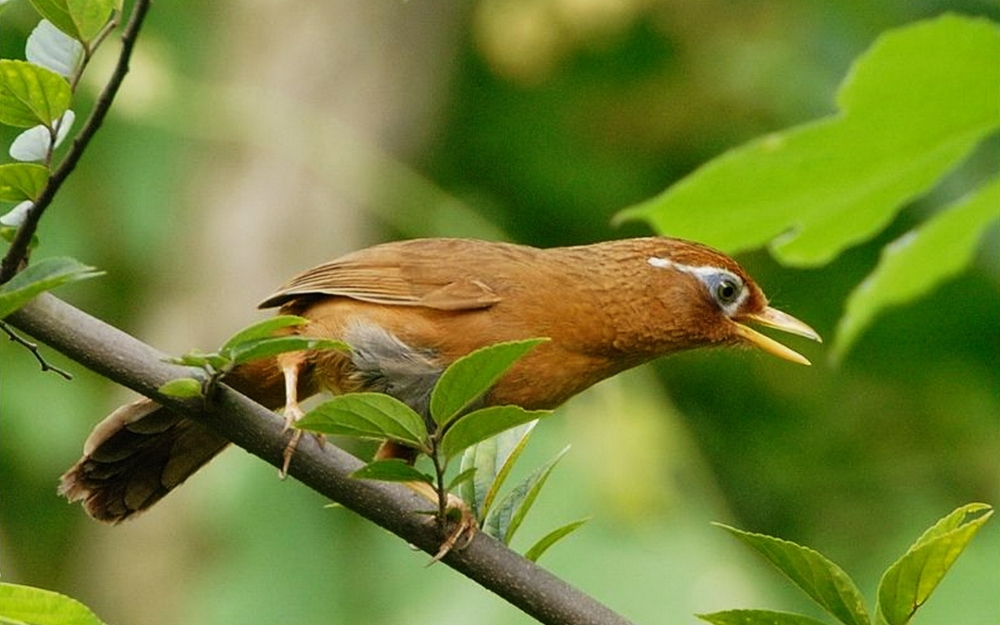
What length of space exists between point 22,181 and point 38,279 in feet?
0.44

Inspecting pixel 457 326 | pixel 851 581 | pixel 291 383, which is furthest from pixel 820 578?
pixel 457 326

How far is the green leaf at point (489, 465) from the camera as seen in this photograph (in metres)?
2.42

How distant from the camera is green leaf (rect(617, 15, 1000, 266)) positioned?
1.24 metres

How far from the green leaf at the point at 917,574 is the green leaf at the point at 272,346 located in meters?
0.76

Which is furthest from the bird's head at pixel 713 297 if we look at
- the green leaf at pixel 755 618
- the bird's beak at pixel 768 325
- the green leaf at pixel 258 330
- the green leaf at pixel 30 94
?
the green leaf at pixel 30 94

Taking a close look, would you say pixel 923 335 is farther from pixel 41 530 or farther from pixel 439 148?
pixel 41 530

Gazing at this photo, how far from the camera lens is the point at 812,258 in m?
1.49

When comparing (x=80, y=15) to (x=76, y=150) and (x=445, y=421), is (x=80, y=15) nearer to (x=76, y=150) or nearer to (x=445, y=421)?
(x=76, y=150)

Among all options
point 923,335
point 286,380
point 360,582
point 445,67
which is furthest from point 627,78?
point 286,380

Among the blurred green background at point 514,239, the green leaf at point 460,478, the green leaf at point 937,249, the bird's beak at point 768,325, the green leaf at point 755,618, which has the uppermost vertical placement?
the green leaf at point 937,249

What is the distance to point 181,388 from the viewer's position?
204cm

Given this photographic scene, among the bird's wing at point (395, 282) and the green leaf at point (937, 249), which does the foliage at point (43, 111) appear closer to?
the green leaf at point (937, 249)

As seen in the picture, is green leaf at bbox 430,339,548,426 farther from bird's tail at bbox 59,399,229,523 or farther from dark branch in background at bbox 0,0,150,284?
bird's tail at bbox 59,399,229,523

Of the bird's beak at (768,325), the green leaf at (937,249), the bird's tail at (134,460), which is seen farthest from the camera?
the bird's beak at (768,325)
